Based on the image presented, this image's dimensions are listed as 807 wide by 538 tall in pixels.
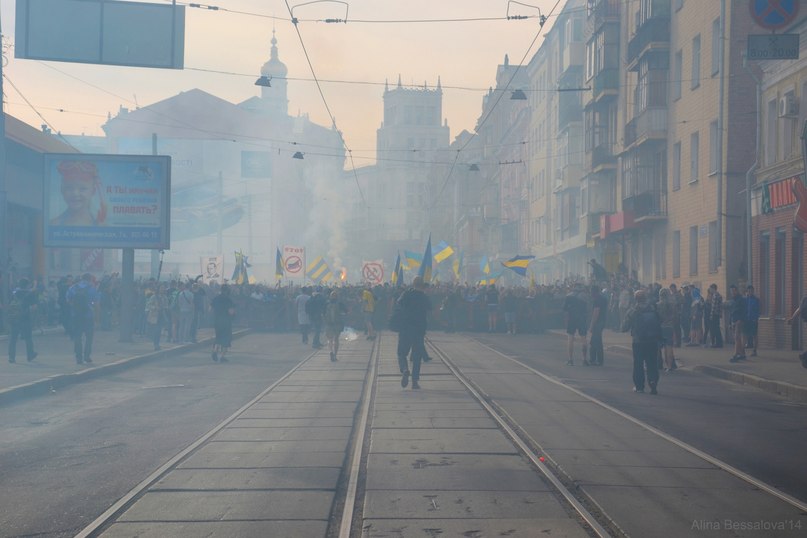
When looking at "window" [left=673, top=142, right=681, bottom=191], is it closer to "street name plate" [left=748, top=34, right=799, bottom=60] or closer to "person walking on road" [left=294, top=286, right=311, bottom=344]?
"person walking on road" [left=294, top=286, right=311, bottom=344]

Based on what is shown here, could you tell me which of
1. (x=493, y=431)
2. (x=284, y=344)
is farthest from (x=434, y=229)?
(x=493, y=431)

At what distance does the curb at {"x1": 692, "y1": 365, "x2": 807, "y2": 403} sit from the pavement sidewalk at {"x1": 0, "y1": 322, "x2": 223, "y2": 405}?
1221cm

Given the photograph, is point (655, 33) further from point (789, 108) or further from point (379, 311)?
point (379, 311)

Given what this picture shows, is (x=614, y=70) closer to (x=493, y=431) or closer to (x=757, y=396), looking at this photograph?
(x=757, y=396)

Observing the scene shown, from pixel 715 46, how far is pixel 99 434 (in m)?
26.4

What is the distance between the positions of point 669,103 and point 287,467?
1249 inches

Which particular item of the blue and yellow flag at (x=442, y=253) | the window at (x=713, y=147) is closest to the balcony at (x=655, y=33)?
the window at (x=713, y=147)

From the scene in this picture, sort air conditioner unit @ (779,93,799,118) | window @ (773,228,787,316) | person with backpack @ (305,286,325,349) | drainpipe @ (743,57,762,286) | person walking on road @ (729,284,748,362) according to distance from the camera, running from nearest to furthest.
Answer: person walking on road @ (729,284,748,362) → air conditioner unit @ (779,93,799,118) → window @ (773,228,787,316) → person with backpack @ (305,286,325,349) → drainpipe @ (743,57,762,286)

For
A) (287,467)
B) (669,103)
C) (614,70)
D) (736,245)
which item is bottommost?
(287,467)

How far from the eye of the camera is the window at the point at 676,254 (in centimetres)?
3647

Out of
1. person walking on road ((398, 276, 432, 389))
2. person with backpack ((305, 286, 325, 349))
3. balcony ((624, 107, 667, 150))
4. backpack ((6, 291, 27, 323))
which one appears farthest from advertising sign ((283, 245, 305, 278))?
person walking on road ((398, 276, 432, 389))

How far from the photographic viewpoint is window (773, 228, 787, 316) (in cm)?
2742

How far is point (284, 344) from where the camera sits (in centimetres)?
3195

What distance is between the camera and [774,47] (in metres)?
16.2
